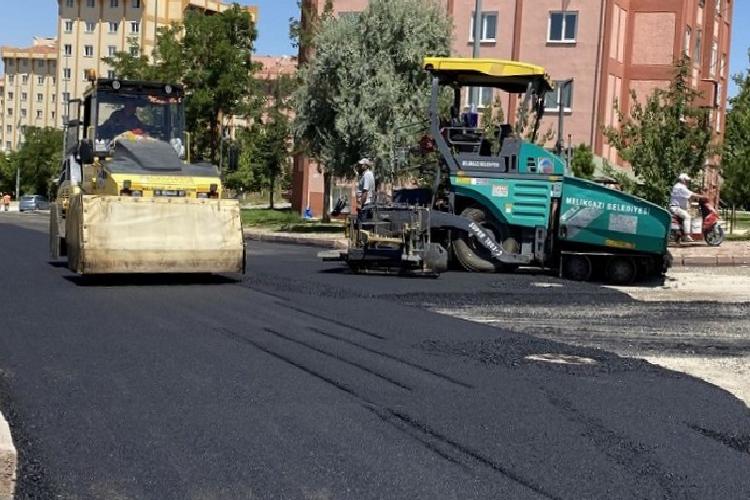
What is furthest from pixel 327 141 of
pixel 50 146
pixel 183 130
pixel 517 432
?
pixel 50 146

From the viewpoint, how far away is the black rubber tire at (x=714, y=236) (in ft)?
67.9

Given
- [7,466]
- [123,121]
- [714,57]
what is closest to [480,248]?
[123,121]

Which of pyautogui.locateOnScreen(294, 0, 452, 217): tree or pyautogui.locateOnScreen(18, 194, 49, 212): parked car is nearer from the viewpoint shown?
pyautogui.locateOnScreen(294, 0, 452, 217): tree

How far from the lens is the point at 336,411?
6.66m

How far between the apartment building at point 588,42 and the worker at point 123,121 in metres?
24.3

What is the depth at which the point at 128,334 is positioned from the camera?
948 centimetres

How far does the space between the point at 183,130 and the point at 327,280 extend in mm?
3845

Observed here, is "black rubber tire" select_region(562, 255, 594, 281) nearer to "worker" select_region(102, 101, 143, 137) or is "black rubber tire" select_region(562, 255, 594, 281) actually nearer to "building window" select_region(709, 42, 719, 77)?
"worker" select_region(102, 101, 143, 137)

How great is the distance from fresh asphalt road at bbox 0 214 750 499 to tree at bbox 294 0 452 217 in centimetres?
1859

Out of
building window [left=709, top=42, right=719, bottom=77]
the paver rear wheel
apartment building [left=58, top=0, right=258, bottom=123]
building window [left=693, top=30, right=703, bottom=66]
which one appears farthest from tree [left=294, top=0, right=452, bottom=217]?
apartment building [left=58, top=0, right=258, bottom=123]

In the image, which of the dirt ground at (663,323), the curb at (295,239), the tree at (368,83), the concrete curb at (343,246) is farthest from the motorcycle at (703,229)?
the tree at (368,83)

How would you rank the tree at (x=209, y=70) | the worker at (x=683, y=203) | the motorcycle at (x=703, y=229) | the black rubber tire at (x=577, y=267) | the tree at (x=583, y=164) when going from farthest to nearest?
the tree at (x=209, y=70) < the tree at (x=583, y=164) < the motorcycle at (x=703, y=229) < the worker at (x=683, y=203) < the black rubber tire at (x=577, y=267)

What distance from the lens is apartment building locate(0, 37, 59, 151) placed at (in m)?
144

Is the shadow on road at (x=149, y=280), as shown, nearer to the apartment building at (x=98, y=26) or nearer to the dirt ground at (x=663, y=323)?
the dirt ground at (x=663, y=323)
